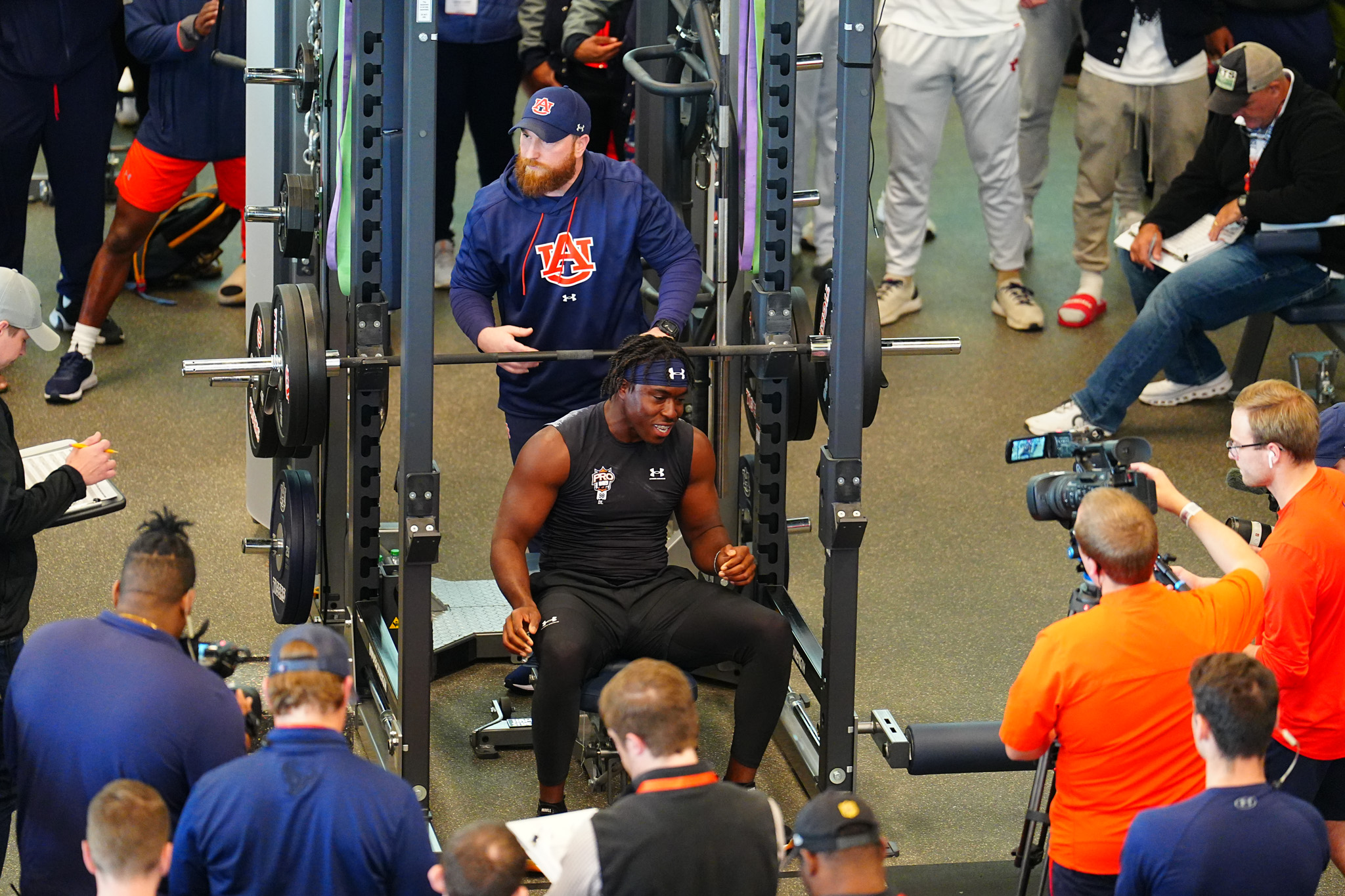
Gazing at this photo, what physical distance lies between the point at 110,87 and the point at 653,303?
2.16m

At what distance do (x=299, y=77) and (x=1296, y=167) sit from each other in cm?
332

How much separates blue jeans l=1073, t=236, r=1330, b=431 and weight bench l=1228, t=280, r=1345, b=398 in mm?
40

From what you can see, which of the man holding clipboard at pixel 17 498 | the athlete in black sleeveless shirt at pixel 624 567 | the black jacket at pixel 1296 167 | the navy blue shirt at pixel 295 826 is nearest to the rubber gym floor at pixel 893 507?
the athlete in black sleeveless shirt at pixel 624 567

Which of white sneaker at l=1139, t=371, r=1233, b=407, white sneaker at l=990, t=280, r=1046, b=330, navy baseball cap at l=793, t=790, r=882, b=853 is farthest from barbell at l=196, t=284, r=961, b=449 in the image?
white sneaker at l=990, t=280, r=1046, b=330

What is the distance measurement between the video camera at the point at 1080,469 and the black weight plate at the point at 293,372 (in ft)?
5.40

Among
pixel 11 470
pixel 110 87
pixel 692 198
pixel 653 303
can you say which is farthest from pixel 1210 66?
pixel 11 470

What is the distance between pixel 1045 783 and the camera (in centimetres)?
326

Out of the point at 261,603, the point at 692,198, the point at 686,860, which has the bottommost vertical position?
Answer: the point at 261,603

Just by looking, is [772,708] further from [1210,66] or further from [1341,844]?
[1210,66]

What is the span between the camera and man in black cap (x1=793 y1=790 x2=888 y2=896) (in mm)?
2438

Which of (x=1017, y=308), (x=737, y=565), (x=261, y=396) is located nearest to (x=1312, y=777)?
(x=737, y=565)

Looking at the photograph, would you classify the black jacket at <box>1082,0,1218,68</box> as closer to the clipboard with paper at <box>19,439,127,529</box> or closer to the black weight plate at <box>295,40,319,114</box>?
the black weight plate at <box>295,40,319,114</box>

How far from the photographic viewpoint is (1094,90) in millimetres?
6926

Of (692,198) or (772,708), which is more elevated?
(692,198)
